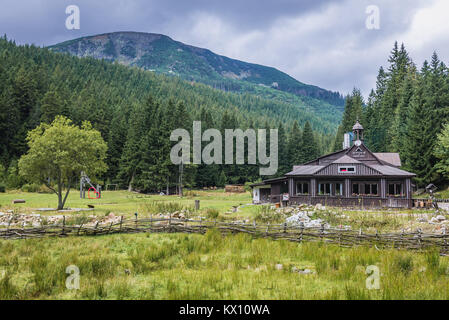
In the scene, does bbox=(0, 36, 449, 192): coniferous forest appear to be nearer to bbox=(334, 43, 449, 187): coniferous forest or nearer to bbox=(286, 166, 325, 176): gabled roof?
bbox=(334, 43, 449, 187): coniferous forest

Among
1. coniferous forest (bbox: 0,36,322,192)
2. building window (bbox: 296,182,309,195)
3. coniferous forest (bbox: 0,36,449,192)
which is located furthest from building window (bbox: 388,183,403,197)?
coniferous forest (bbox: 0,36,322,192)

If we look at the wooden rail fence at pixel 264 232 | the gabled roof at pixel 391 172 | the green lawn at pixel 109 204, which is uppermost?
the gabled roof at pixel 391 172

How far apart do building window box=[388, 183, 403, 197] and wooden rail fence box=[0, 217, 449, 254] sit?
1718 centimetres

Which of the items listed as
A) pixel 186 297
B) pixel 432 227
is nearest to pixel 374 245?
pixel 432 227

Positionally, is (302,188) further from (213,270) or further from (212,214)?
(213,270)

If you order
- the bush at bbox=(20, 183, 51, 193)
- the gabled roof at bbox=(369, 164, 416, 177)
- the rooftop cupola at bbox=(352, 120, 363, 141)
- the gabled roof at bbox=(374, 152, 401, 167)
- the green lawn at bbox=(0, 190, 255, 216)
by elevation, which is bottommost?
the green lawn at bbox=(0, 190, 255, 216)

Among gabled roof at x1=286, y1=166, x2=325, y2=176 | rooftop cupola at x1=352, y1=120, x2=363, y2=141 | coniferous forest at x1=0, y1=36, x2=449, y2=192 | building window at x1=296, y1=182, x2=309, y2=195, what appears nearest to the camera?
gabled roof at x1=286, y1=166, x2=325, y2=176

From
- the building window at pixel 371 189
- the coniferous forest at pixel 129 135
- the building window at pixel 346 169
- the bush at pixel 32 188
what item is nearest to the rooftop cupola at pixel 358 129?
the building window at pixel 346 169

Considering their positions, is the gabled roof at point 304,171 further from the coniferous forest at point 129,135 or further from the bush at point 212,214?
the coniferous forest at point 129,135

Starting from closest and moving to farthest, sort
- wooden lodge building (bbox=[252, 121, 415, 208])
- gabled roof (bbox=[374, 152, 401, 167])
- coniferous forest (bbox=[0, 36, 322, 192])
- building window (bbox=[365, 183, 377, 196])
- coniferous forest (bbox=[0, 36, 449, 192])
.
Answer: wooden lodge building (bbox=[252, 121, 415, 208]), building window (bbox=[365, 183, 377, 196]), gabled roof (bbox=[374, 152, 401, 167]), coniferous forest (bbox=[0, 36, 449, 192]), coniferous forest (bbox=[0, 36, 322, 192])

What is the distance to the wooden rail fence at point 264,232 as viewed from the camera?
11242 millimetres

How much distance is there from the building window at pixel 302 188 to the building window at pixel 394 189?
729 centimetres

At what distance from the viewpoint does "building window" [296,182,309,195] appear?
95.7 ft
